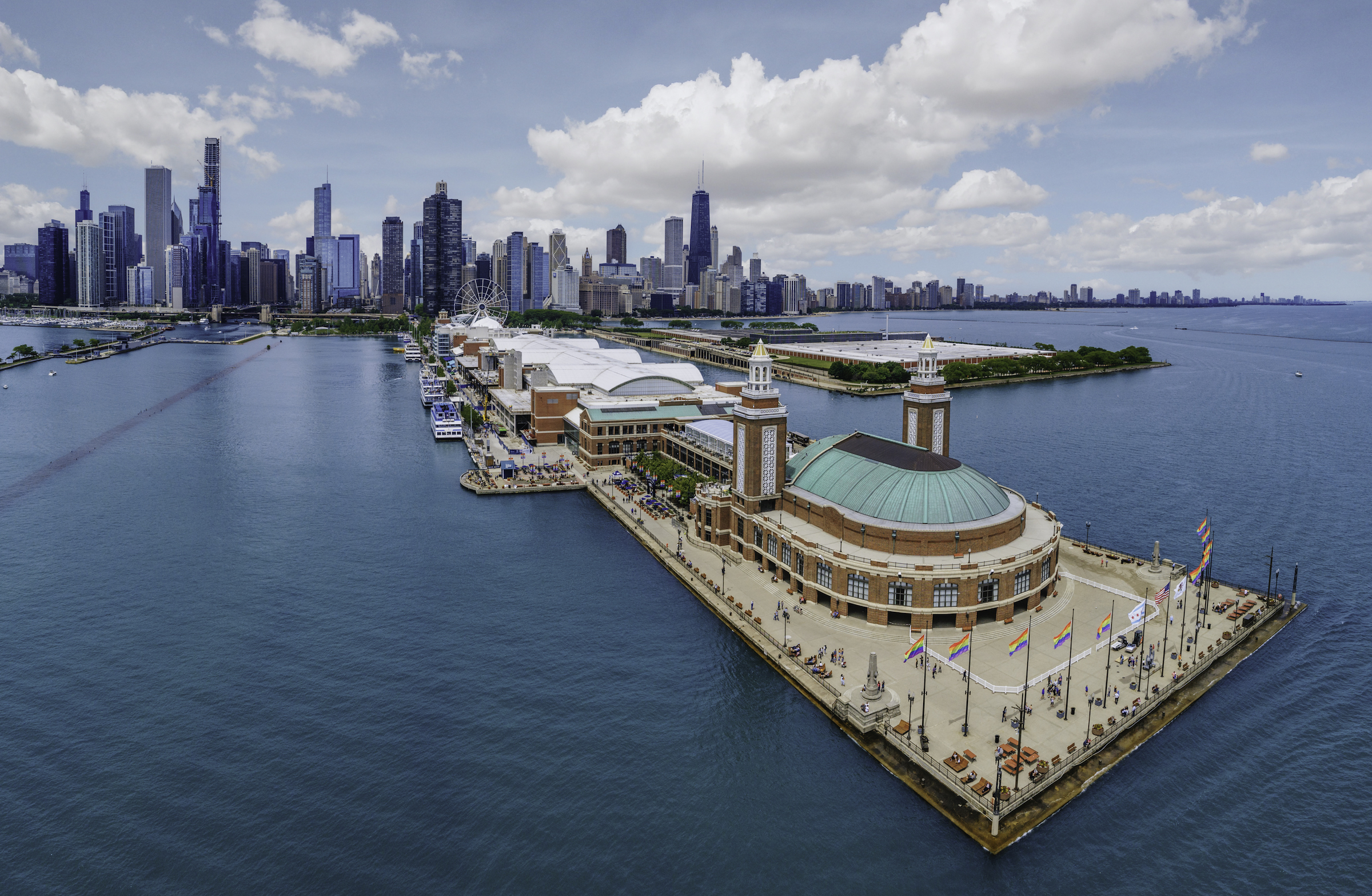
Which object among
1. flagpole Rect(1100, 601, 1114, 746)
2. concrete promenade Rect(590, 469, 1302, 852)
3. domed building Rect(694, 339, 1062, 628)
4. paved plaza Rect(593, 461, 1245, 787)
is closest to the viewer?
concrete promenade Rect(590, 469, 1302, 852)

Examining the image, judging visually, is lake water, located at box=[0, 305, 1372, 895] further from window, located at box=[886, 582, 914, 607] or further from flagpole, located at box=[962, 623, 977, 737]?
window, located at box=[886, 582, 914, 607]

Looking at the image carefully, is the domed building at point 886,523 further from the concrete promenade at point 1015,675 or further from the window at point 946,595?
the concrete promenade at point 1015,675

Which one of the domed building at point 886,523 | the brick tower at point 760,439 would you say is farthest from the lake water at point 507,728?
the brick tower at point 760,439

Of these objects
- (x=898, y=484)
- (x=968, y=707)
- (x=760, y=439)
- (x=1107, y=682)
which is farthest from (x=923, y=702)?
(x=760, y=439)

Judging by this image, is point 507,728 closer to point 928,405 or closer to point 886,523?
point 886,523

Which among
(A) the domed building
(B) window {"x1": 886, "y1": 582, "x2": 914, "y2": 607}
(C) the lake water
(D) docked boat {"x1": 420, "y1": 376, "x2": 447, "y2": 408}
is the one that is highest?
(D) docked boat {"x1": 420, "y1": 376, "x2": 447, "y2": 408}

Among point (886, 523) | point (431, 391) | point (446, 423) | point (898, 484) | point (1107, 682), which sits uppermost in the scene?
point (431, 391)

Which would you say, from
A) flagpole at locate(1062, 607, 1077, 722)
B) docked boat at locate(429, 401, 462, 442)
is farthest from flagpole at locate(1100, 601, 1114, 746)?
docked boat at locate(429, 401, 462, 442)
